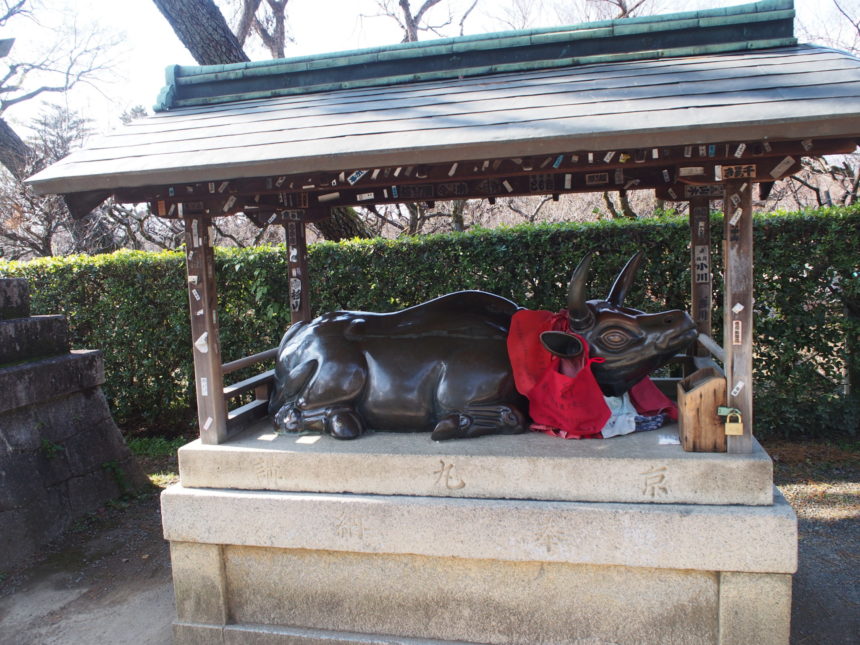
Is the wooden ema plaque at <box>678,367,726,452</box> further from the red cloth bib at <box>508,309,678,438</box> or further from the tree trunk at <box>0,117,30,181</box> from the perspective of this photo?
the tree trunk at <box>0,117,30,181</box>

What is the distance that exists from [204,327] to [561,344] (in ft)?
6.40

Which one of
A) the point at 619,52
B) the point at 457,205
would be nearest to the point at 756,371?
the point at 619,52

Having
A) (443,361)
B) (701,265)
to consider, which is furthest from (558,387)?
(701,265)

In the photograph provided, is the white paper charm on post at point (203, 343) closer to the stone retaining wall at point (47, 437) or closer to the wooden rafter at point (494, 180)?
the wooden rafter at point (494, 180)

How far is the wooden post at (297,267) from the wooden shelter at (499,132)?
0.02 m

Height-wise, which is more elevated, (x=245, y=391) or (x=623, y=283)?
(x=623, y=283)

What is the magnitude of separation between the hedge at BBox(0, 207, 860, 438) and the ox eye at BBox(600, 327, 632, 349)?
2.54 metres

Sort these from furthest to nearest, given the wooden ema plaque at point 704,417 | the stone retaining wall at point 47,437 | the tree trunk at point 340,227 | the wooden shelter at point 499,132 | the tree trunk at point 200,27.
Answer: the tree trunk at point 340,227 < the tree trunk at point 200,27 < the stone retaining wall at point 47,437 < the wooden ema plaque at point 704,417 < the wooden shelter at point 499,132

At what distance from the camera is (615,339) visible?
3.38 m

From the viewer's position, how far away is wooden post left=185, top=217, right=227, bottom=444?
343 centimetres

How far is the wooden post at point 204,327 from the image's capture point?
3.43m

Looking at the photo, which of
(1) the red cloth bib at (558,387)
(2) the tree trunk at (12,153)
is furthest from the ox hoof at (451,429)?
(2) the tree trunk at (12,153)

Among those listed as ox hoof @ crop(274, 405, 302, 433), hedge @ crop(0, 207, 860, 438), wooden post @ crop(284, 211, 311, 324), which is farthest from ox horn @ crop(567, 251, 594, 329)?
hedge @ crop(0, 207, 860, 438)

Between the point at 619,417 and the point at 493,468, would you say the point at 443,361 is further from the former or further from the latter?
the point at 619,417
